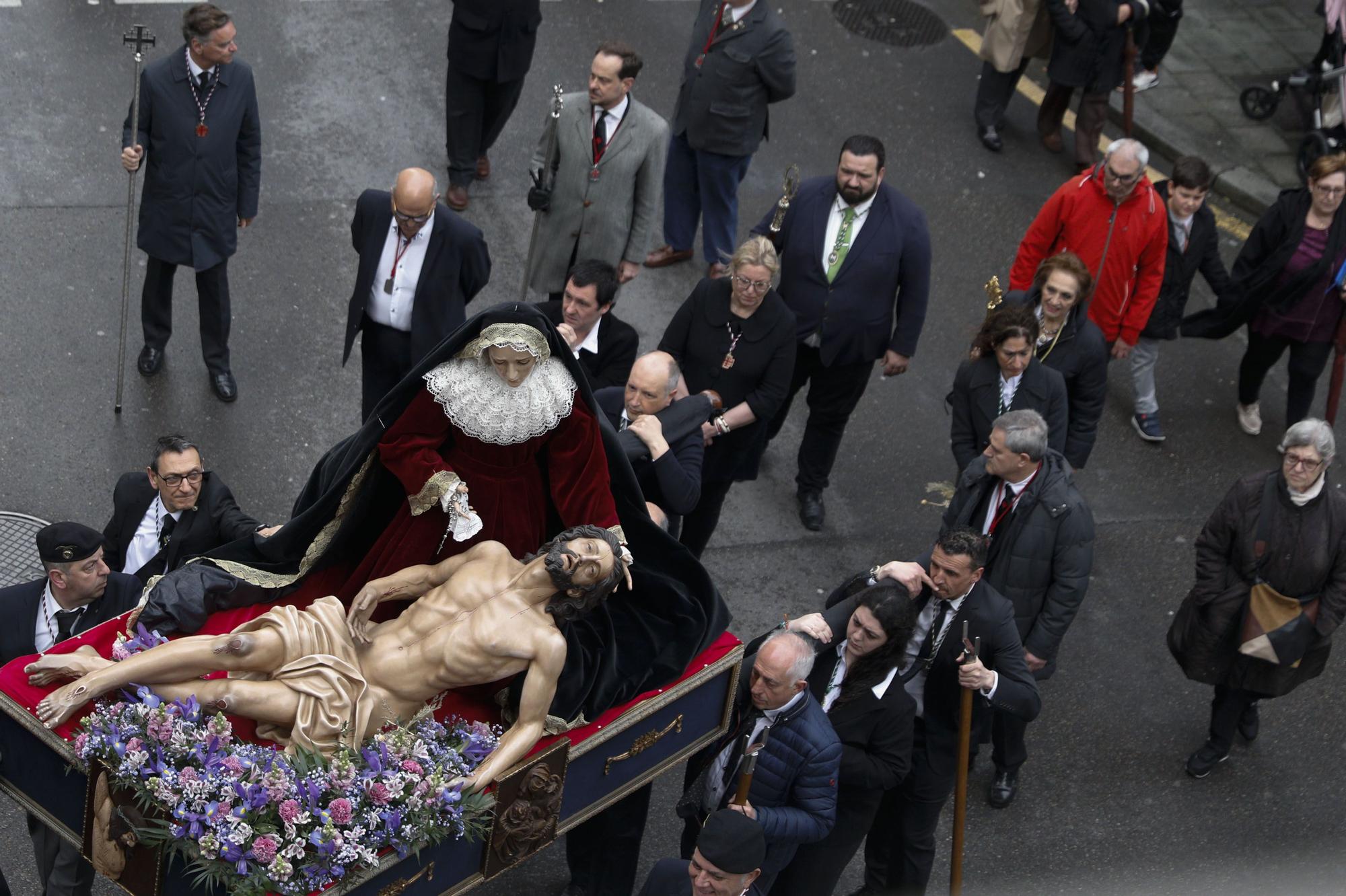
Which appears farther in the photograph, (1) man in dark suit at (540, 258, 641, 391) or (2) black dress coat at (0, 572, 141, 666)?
(1) man in dark suit at (540, 258, 641, 391)

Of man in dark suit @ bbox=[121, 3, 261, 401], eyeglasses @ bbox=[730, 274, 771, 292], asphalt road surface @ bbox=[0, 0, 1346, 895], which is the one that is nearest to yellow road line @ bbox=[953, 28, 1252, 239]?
asphalt road surface @ bbox=[0, 0, 1346, 895]

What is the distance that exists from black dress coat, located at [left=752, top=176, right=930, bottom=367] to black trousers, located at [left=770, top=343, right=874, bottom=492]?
12cm

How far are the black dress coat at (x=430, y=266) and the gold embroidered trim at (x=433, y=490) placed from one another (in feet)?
9.47

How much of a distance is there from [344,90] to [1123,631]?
22.5 ft

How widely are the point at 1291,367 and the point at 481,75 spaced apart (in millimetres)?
5508

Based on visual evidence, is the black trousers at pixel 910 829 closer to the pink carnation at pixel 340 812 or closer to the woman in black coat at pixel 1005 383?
the woman in black coat at pixel 1005 383

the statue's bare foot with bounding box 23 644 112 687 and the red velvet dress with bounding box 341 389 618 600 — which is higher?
the red velvet dress with bounding box 341 389 618 600

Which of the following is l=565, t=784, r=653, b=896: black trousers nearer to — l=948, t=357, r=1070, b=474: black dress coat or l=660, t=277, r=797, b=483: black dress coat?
l=660, t=277, r=797, b=483: black dress coat

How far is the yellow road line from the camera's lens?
515 inches

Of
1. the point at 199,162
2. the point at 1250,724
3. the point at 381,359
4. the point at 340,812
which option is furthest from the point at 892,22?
the point at 340,812

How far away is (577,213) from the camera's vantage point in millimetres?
9867

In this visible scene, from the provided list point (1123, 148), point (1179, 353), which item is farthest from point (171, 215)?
point (1179, 353)

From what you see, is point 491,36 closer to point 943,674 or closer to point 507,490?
point 507,490

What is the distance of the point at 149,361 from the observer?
9.84 meters
